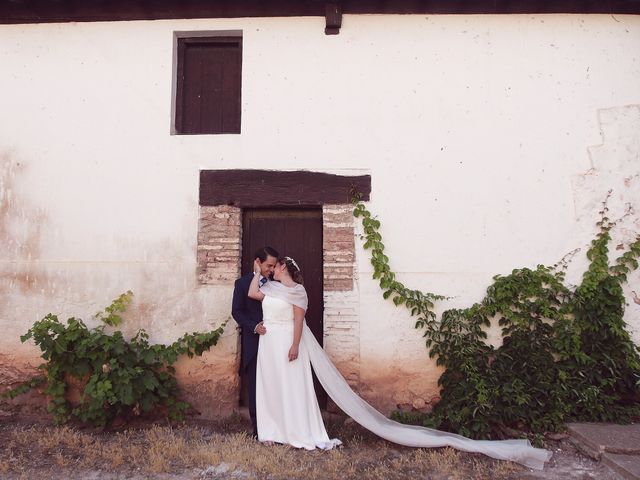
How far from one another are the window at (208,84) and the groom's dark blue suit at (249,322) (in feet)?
6.06

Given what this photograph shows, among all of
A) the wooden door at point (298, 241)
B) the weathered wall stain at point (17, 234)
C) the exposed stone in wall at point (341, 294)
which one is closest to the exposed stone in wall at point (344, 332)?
the exposed stone in wall at point (341, 294)

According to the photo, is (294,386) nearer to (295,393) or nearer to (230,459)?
(295,393)

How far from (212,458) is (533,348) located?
3.17 m

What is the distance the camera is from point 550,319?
16.7ft

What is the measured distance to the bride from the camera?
449cm

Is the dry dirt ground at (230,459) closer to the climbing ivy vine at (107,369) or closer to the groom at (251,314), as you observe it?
the climbing ivy vine at (107,369)

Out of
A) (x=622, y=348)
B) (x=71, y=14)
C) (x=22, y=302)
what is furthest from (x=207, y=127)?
(x=622, y=348)

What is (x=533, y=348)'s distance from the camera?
4.92m

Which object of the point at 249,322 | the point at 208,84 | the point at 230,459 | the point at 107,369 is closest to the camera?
the point at 230,459

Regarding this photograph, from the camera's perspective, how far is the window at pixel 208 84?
5.59 meters

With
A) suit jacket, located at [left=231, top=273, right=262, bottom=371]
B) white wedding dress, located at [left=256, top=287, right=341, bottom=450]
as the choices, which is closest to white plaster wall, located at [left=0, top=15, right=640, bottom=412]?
suit jacket, located at [left=231, top=273, right=262, bottom=371]

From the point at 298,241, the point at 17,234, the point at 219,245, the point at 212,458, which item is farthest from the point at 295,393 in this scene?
the point at 17,234

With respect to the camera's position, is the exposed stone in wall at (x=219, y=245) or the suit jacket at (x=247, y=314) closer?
the suit jacket at (x=247, y=314)

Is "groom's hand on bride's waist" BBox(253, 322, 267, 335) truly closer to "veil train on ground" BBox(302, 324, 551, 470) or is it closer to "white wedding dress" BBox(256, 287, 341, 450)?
"white wedding dress" BBox(256, 287, 341, 450)
